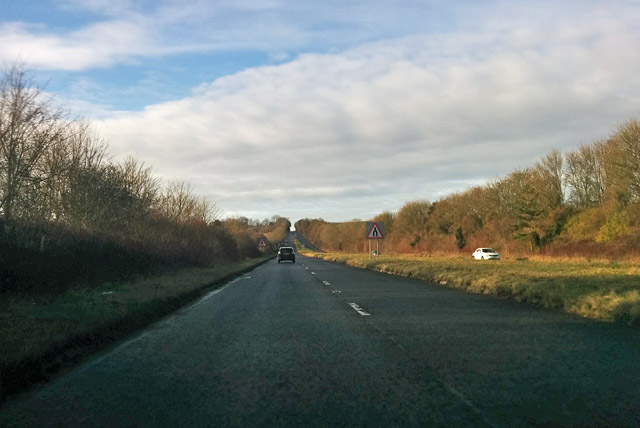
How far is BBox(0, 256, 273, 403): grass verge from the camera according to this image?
22.7 ft

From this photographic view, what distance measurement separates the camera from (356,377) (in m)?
6.64

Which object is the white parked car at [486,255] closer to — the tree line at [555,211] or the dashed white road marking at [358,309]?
the tree line at [555,211]

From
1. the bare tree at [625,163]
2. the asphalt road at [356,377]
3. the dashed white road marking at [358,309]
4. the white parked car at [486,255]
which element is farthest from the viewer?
the white parked car at [486,255]

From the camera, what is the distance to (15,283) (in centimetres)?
1370

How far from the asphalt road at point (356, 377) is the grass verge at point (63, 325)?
464 mm

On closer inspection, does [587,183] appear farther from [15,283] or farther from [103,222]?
[15,283]

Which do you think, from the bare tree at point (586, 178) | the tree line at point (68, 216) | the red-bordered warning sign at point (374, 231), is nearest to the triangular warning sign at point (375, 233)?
the red-bordered warning sign at point (374, 231)

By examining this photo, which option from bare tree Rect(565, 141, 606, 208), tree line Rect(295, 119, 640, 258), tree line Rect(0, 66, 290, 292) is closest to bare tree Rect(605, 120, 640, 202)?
tree line Rect(295, 119, 640, 258)

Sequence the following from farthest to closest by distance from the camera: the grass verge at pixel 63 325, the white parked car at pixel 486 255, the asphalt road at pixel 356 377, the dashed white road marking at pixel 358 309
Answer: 1. the white parked car at pixel 486 255
2. the dashed white road marking at pixel 358 309
3. the grass verge at pixel 63 325
4. the asphalt road at pixel 356 377

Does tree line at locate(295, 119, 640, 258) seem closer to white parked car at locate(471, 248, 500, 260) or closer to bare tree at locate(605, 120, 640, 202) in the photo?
bare tree at locate(605, 120, 640, 202)

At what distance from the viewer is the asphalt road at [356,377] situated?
202 inches

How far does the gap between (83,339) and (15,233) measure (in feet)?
25.2

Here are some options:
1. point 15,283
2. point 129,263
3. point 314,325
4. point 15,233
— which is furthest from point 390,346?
point 129,263

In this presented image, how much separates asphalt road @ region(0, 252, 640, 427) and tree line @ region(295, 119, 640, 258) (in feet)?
132
